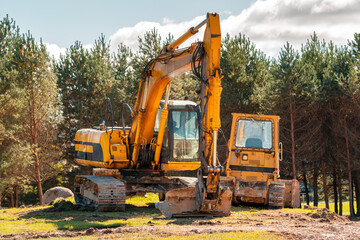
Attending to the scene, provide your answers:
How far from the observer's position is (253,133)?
1672 cm

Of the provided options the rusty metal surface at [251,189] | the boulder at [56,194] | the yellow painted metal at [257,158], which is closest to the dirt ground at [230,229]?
the rusty metal surface at [251,189]

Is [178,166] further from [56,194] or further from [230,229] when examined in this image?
[56,194]

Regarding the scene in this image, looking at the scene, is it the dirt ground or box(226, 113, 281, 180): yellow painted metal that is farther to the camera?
box(226, 113, 281, 180): yellow painted metal

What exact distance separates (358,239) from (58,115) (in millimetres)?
23764

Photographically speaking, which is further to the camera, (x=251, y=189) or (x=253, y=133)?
(x=253, y=133)

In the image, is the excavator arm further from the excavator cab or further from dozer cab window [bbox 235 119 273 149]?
dozer cab window [bbox 235 119 273 149]

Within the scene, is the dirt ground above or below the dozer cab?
below

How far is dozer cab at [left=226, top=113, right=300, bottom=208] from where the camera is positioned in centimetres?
1608

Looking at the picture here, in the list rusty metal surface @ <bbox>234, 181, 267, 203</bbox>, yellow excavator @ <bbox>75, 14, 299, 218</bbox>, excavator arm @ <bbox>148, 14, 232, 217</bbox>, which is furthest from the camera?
rusty metal surface @ <bbox>234, 181, 267, 203</bbox>

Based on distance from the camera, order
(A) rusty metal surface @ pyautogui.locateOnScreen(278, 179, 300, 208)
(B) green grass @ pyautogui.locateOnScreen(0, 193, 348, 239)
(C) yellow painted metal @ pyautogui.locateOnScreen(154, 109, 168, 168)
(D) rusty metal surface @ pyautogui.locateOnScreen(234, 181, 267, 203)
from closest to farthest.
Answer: (B) green grass @ pyautogui.locateOnScreen(0, 193, 348, 239) → (C) yellow painted metal @ pyautogui.locateOnScreen(154, 109, 168, 168) → (D) rusty metal surface @ pyautogui.locateOnScreen(234, 181, 267, 203) → (A) rusty metal surface @ pyautogui.locateOnScreen(278, 179, 300, 208)

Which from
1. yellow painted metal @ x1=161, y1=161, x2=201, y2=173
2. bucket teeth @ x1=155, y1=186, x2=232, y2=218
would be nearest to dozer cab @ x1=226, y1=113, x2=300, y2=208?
yellow painted metal @ x1=161, y1=161, x2=201, y2=173

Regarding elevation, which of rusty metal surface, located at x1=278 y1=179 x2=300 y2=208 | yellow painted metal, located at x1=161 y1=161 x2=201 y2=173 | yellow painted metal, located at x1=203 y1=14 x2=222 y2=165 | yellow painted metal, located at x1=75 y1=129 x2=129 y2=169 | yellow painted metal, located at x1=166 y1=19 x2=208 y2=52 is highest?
yellow painted metal, located at x1=166 y1=19 x2=208 y2=52

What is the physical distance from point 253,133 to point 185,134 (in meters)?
2.98

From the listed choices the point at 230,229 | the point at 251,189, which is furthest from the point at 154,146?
the point at 230,229
